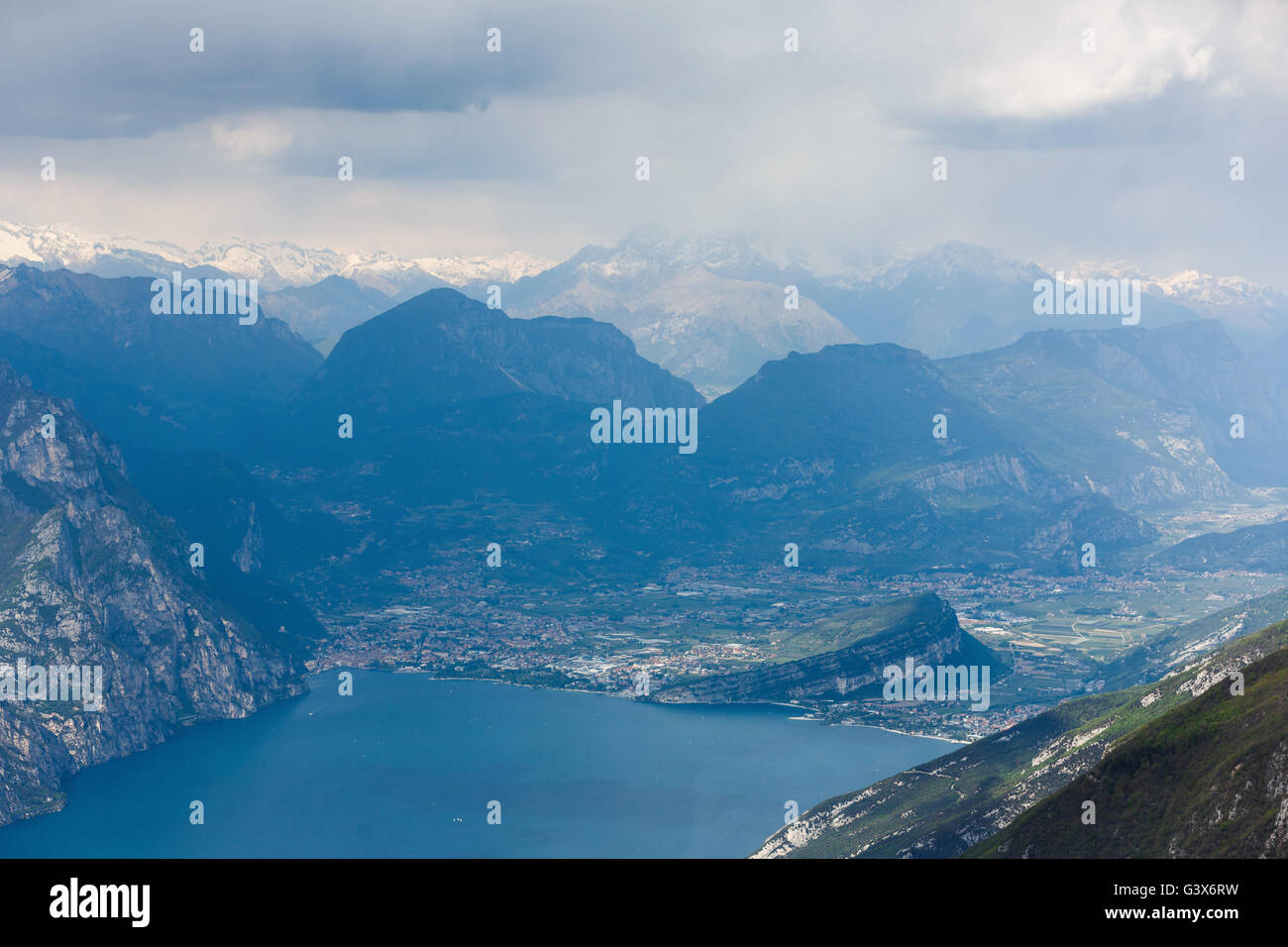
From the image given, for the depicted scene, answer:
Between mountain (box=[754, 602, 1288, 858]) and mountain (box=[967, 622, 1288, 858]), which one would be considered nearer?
mountain (box=[967, 622, 1288, 858])

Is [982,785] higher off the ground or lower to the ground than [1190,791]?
lower

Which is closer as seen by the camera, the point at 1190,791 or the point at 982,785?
the point at 1190,791

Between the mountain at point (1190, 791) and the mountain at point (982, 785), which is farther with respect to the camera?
the mountain at point (982, 785)
